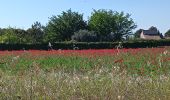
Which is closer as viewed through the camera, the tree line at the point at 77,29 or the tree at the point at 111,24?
the tree line at the point at 77,29

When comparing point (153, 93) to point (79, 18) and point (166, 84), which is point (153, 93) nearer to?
point (166, 84)

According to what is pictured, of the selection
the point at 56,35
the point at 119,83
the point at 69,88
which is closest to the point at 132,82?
the point at 119,83

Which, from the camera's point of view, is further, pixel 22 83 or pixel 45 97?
pixel 22 83

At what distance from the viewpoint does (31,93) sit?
5.55 m

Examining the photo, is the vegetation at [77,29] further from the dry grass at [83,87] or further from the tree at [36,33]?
the dry grass at [83,87]

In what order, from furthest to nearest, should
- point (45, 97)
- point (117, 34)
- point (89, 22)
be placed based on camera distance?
point (89, 22) → point (117, 34) → point (45, 97)

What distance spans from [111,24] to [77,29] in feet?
36.4

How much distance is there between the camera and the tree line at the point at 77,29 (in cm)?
7188

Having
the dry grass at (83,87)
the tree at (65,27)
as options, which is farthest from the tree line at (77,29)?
the dry grass at (83,87)

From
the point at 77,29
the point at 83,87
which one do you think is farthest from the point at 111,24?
the point at 83,87

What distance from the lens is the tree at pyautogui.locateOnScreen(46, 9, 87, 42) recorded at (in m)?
78.2

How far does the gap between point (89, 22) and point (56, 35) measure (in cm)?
1333

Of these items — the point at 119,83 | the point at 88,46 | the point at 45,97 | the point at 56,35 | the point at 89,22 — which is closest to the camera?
the point at 45,97

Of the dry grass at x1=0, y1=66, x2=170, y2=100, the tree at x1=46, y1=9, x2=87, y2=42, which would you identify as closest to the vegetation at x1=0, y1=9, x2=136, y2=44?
the tree at x1=46, y1=9, x2=87, y2=42
